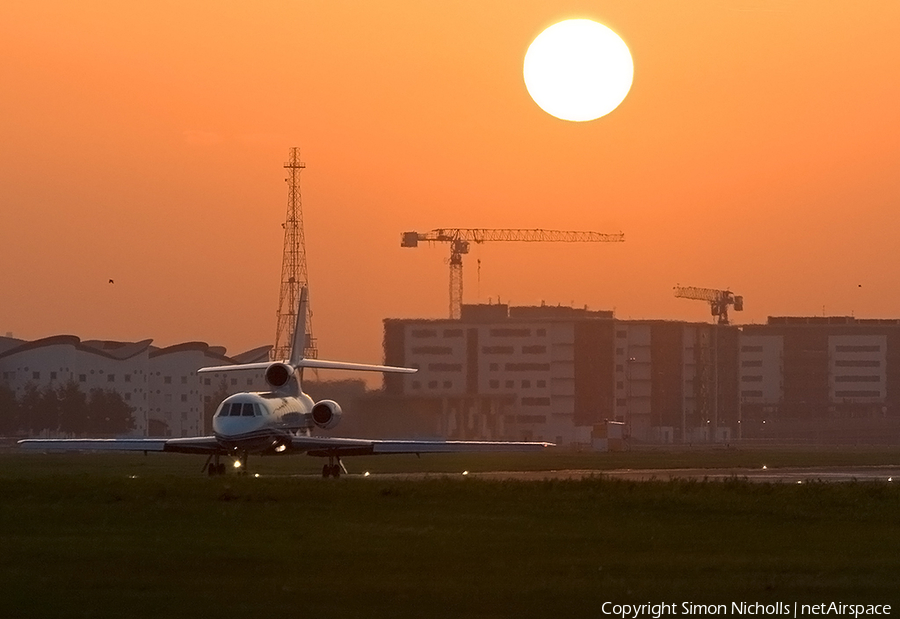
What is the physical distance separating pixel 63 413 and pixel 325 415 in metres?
108

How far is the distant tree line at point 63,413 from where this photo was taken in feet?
536

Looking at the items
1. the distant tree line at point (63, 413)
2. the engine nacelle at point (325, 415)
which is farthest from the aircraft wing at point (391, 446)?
the distant tree line at point (63, 413)

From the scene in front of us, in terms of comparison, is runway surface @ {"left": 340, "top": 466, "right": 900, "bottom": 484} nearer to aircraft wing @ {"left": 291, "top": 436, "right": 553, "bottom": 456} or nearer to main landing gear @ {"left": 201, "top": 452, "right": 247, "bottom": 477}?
aircraft wing @ {"left": 291, "top": 436, "right": 553, "bottom": 456}

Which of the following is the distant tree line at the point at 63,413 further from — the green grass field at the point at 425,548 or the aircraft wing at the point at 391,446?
the green grass field at the point at 425,548

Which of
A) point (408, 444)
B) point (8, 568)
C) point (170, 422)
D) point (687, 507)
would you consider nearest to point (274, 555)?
point (8, 568)

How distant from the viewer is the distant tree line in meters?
163

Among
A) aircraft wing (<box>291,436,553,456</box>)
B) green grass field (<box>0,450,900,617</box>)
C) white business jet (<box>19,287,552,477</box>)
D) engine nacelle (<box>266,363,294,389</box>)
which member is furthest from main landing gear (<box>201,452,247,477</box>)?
green grass field (<box>0,450,900,617</box>)

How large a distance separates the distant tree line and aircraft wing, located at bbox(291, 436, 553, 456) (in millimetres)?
113466

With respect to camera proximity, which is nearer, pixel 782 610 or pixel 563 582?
pixel 782 610

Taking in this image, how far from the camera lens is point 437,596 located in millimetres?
20484

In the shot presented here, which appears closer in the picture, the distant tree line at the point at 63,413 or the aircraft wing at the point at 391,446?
the aircraft wing at the point at 391,446

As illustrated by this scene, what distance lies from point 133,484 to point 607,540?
15.5m

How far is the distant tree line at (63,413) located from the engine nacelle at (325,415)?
107 meters

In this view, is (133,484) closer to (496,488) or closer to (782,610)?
(496,488)
